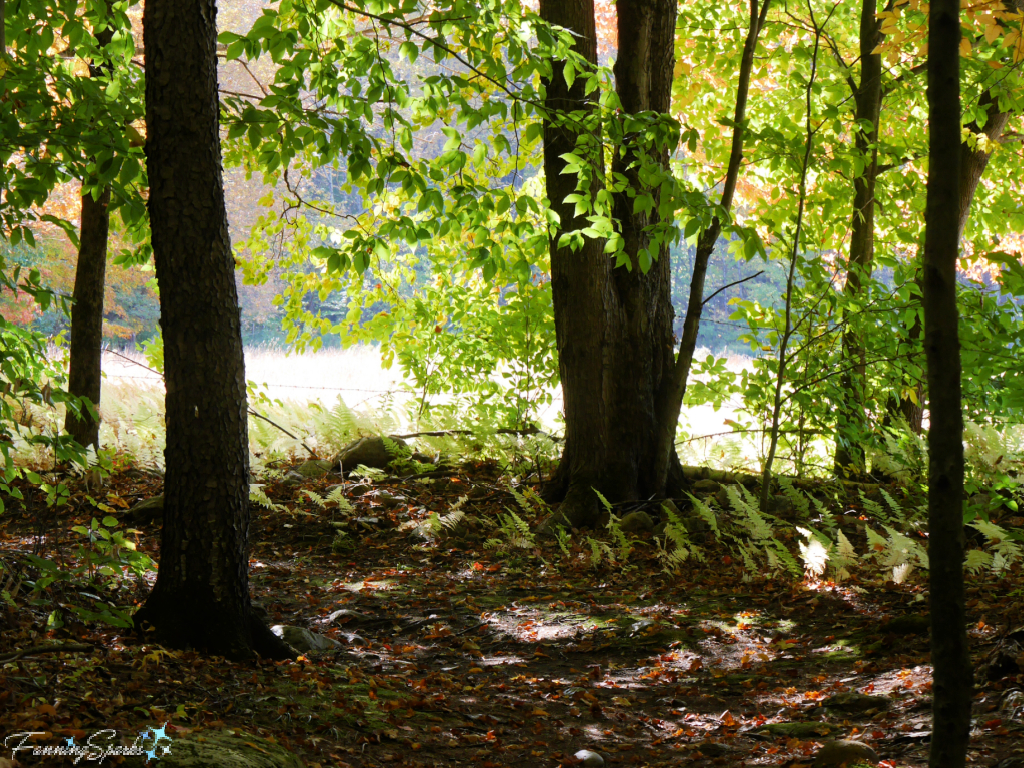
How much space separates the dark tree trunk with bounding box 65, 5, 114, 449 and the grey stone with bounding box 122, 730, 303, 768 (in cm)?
535

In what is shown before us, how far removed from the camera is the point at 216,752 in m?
1.98

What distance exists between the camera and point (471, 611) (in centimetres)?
438

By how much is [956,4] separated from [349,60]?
127 inches

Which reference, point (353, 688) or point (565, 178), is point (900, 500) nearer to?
point (565, 178)

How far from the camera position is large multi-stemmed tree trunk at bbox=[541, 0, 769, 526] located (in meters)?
5.69

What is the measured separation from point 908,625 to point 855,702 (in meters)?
0.83

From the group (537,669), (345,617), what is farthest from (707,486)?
(345,617)

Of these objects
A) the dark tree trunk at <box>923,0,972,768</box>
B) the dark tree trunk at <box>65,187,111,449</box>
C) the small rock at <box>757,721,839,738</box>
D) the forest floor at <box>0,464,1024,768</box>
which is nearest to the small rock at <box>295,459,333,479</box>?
the dark tree trunk at <box>65,187,111,449</box>

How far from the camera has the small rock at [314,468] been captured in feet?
24.2

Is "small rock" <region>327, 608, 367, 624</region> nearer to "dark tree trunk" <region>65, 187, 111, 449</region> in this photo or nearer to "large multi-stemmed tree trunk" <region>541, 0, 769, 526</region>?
"large multi-stemmed tree trunk" <region>541, 0, 769, 526</region>

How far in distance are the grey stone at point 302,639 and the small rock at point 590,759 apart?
4.97ft

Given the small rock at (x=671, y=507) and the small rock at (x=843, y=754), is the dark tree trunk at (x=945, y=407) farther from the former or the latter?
the small rock at (x=671, y=507)

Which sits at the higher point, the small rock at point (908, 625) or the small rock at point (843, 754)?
the small rock at point (908, 625)

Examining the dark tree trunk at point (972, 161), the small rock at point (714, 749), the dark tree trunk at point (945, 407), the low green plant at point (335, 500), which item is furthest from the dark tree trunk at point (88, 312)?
the dark tree trunk at point (972, 161)
